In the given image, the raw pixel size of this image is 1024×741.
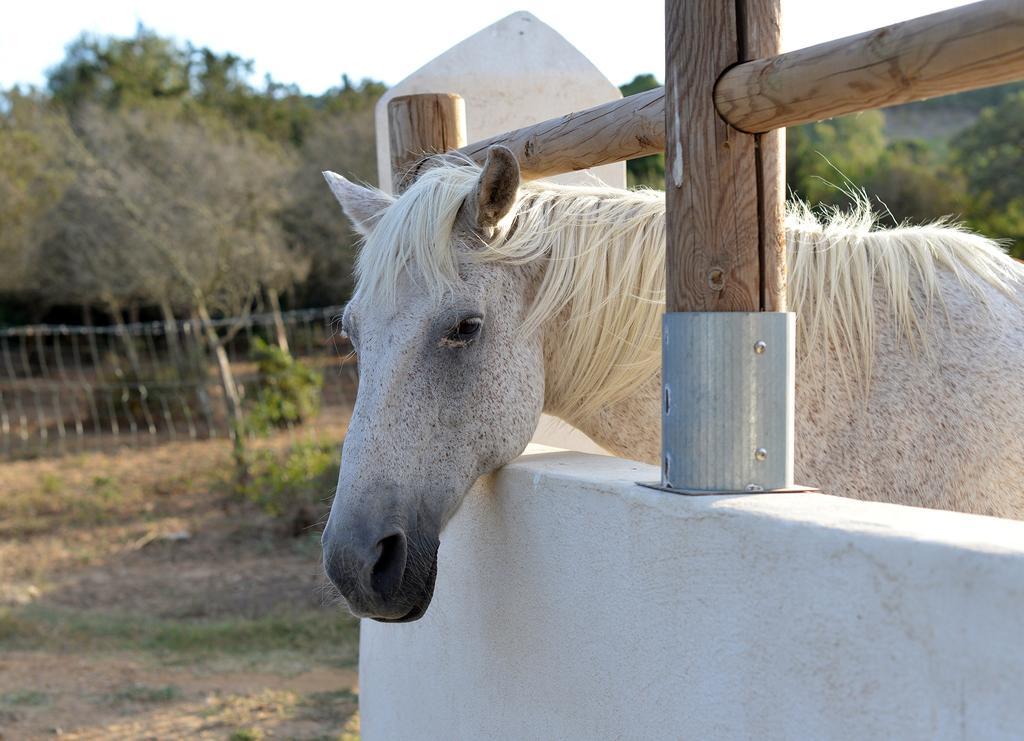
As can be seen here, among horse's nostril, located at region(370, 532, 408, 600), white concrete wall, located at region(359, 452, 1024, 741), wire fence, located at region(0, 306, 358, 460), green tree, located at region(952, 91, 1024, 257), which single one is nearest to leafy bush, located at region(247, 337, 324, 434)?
wire fence, located at region(0, 306, 358, 460)

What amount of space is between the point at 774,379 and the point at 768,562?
37 cm

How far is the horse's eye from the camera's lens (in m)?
2.03

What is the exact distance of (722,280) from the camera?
1.59 metres

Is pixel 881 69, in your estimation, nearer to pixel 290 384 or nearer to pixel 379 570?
pixel 379 570

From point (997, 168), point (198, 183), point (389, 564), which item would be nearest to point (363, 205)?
point (389, 564)

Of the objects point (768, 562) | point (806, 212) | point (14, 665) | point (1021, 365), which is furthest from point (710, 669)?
point (14, 665)

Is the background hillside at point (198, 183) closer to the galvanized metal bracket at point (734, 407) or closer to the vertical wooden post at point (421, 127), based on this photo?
the vertical wooden post at point (421, 127)

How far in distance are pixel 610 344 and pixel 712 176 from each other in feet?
2.39

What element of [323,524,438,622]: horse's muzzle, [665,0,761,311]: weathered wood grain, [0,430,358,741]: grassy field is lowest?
[0,430,358,741]: grassy field

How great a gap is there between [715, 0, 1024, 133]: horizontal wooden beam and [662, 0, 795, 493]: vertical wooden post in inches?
2.2

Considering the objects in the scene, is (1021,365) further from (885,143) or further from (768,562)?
(885,143)

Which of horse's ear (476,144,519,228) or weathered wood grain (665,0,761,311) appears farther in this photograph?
horse's ear (476,144,519,228)

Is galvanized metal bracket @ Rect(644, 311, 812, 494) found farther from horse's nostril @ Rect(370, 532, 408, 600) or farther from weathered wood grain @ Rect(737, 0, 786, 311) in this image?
horse's nostril @ Rect(370, 532, 408, 600)

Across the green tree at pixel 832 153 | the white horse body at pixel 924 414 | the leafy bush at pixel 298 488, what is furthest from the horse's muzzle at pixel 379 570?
the green tree at pixel 832 153
